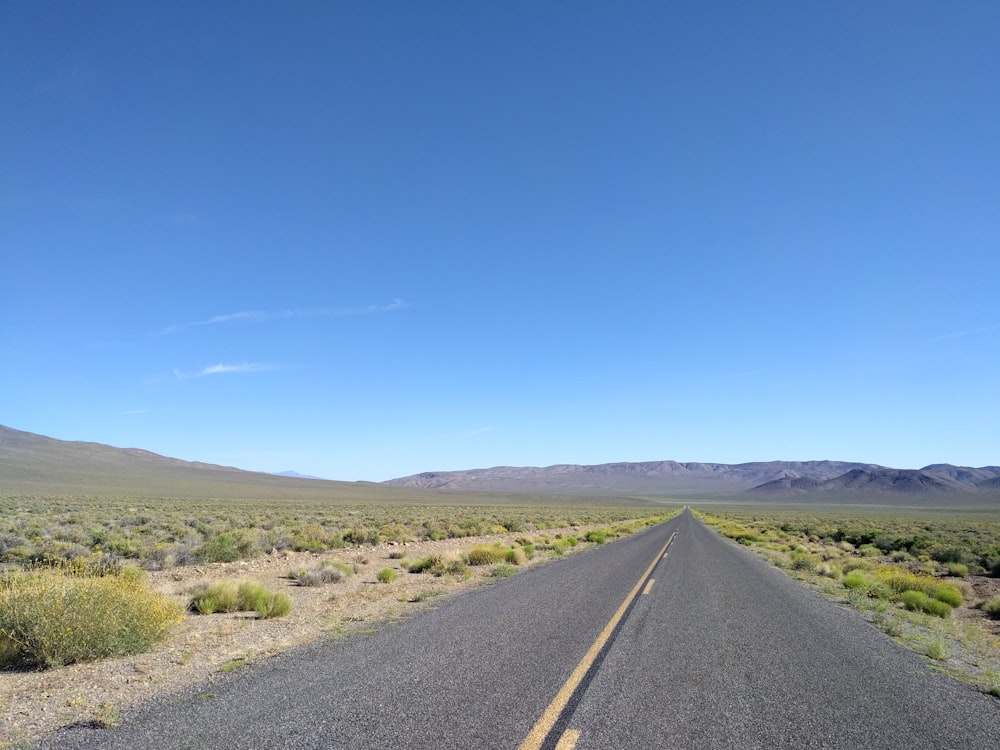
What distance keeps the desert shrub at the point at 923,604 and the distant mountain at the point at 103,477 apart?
7507 cm

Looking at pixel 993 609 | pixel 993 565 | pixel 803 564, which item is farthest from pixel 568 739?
pixel 993 565

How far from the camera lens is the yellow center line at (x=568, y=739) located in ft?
15.6

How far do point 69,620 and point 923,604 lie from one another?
17.2m

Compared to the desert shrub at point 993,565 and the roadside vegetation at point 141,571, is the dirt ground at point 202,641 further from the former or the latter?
the desert shrub at point 993,565

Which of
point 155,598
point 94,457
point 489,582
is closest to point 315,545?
point 489,582

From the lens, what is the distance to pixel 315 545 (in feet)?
69.8

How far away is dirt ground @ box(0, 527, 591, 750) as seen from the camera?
18.7 feet

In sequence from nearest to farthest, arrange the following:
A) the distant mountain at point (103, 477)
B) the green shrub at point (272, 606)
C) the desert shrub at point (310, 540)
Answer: the green shrub at point (272, 606)
the desert shrub at point (310, 540)
the distant mountain at point (103, 477)

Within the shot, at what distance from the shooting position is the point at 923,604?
1366 centimetres

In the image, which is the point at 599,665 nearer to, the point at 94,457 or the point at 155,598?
the point at 155,598

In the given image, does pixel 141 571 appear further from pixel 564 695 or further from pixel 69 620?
pixel 564 695

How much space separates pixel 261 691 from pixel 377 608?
5.46 m

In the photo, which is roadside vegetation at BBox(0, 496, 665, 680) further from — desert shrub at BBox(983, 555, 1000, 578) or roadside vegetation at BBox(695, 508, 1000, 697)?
desert shrub at BBox(983, 555, 1000, 578)

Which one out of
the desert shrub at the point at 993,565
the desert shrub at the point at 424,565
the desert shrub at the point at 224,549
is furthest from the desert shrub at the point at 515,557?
the desert shrub at the point at 993,565
